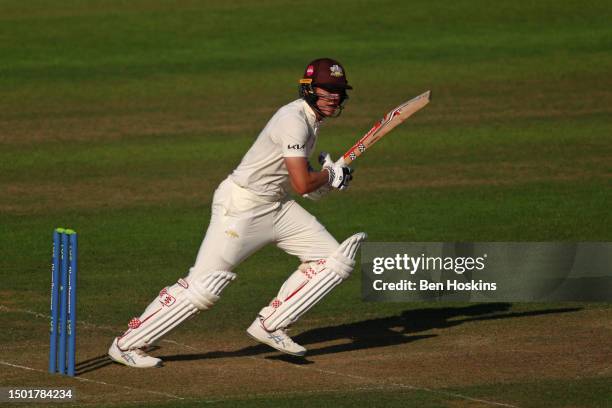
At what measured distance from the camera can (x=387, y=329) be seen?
32.2 ft

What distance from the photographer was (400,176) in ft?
49.3

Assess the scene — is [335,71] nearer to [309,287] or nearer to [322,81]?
[322,81]

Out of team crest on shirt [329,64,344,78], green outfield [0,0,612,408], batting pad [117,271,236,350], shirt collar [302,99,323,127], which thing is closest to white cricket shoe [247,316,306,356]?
green outfield [0,0,612,408]

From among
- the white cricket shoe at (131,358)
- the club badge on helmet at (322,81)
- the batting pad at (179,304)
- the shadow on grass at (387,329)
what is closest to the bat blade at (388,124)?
the club badge on helmet at (322,81)

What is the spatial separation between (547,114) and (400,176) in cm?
341

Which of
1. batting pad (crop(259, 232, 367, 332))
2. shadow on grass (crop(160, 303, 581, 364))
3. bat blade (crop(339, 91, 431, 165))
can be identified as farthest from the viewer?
bat blade (crop(339, 91, 431, 165))

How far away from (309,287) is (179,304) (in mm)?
820

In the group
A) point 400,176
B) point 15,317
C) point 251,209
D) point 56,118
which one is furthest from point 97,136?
point 251,209

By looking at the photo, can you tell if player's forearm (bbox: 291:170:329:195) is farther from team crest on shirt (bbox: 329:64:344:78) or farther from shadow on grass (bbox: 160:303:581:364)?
shadow on grass (bbox: 160:303:581:364)

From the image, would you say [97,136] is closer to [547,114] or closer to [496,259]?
[547,114]

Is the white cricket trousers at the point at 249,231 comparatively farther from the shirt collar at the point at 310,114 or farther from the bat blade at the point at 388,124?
the bat blade at the point at 388,124

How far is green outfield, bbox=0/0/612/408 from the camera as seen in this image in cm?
850

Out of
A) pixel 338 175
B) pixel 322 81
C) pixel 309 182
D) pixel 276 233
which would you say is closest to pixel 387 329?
pixel 276 233

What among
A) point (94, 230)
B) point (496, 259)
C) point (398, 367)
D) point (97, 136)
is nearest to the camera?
point (398, 367)
